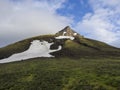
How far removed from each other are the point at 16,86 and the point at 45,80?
28.9ft

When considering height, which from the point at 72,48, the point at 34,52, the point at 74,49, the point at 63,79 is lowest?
the point at 63,79

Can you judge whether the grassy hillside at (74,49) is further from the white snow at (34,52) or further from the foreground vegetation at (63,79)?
the foreground vegetation at (63,79)

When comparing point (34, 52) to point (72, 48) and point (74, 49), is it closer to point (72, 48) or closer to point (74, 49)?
point (72, 48)

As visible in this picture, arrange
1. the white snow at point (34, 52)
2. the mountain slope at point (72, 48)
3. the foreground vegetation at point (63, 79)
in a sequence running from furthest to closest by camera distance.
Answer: the mountain slope at point (72, 48), the white snow at point (34, 52), the foreground vegetation at point (63, 79)

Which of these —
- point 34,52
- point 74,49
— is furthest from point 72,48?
point 34,52

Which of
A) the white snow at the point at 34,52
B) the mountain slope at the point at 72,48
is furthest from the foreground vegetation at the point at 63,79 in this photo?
the mountain slope at the point at 72,48

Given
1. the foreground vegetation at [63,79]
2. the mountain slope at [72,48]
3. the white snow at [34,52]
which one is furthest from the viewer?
the mountain slope at [72,48]

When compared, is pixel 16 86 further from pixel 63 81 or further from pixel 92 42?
pixel 92 42

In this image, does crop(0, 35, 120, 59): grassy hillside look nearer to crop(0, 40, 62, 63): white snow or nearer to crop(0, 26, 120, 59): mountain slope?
crop(0, 26, 120, 59): mountain slope

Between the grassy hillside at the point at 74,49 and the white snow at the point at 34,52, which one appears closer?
the white snow at the point at 34,52

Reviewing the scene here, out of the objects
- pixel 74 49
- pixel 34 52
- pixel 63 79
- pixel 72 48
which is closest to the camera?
pixel 63 79

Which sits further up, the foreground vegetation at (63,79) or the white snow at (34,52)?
the white snow at (34,52)

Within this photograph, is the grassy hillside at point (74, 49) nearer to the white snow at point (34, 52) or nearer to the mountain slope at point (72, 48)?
the mountain slope at point (72, 48)

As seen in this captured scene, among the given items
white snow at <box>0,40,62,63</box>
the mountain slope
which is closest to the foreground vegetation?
white snow at <box>0,40,62,63</box>
